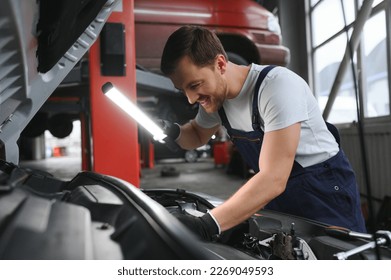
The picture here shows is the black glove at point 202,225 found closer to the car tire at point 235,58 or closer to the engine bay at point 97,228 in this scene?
the engine bay at point 97,228

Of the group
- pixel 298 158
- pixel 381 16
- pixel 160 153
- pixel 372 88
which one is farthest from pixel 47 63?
pixel 160 153

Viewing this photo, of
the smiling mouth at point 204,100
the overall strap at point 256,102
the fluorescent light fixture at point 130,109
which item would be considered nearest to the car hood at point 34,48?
the fluorescent light fixture at point 130,109

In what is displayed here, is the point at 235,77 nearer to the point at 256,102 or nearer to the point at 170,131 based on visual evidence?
the point at 256,102

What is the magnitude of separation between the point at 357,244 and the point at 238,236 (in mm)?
373

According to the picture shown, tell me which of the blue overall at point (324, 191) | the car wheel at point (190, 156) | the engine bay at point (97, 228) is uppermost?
the engine bay at point (97, 228)

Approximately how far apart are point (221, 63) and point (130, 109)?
328mm

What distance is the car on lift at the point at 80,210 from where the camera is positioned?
38cm

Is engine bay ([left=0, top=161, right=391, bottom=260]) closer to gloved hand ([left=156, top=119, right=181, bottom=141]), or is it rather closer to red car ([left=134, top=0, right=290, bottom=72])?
gloved hand ([left=156, top=119, right=181, bottom=141])

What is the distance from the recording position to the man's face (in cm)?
88

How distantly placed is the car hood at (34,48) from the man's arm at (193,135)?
0.52m

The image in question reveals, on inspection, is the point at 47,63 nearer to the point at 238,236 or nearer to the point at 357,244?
the point at 238,236

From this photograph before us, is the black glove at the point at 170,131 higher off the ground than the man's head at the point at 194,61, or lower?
lower

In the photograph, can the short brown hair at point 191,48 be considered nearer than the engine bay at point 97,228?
No

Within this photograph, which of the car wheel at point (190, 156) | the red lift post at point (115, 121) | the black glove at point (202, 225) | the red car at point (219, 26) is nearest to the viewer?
the black glove at point (202, 225)
